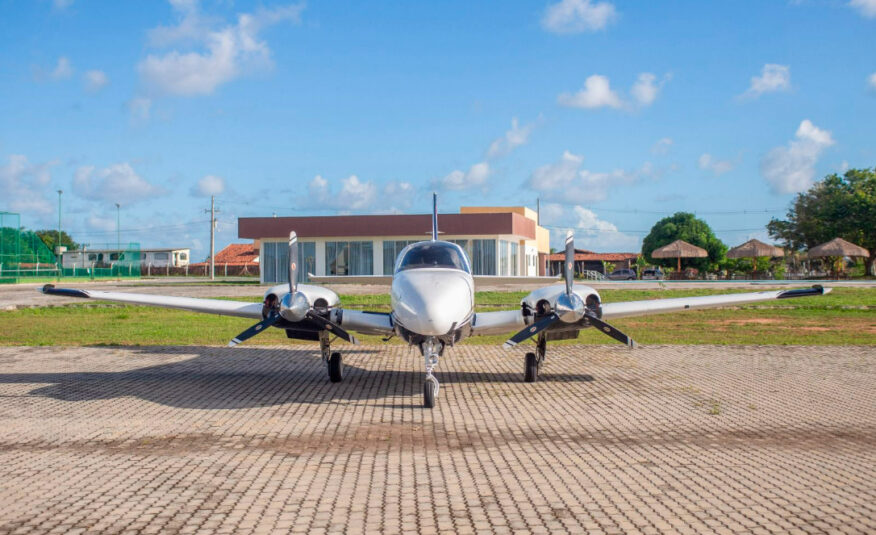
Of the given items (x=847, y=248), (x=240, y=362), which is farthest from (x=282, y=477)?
(x=847, y=248)

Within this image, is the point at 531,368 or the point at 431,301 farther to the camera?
the point at 531,368

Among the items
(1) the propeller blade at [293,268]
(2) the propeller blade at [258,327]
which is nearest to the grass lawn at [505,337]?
(1) the propeller blade at [293,268]

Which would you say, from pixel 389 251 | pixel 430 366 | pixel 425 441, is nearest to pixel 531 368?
pixel 430 366

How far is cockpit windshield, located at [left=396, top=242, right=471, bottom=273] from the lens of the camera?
1146 cm

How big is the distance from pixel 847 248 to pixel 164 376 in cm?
6165

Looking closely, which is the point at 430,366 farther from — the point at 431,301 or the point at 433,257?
the point at 433,257

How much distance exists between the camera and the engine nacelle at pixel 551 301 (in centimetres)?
1199

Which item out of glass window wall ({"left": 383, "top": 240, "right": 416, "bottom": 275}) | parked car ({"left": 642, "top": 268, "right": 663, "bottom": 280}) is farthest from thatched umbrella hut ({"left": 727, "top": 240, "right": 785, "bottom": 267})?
glass window wall ({"left": 383, "top": 240, "right": 416, "bottom": 275})

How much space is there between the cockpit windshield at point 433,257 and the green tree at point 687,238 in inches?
2773

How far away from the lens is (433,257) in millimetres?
11555

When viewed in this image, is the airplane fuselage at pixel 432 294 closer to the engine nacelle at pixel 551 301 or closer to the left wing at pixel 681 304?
the engine nacelle at pixel 551 301

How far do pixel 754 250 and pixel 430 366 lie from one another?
61804 millimetres

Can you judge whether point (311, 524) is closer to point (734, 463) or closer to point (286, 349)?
point (734, 463)

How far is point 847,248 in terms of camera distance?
60219 millimetres
